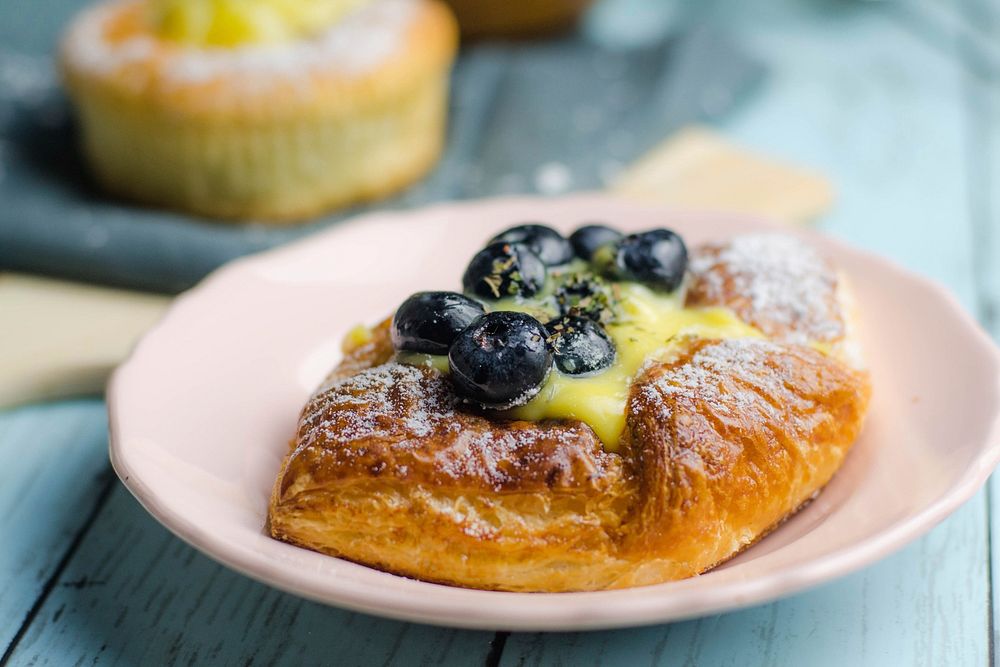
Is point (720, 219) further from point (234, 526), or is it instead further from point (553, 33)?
point (553, 33)

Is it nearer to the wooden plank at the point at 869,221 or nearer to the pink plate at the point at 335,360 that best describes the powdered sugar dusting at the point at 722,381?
the pink plate at the point at 335,360

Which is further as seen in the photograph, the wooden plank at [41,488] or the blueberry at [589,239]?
the blueberry at [589,239]

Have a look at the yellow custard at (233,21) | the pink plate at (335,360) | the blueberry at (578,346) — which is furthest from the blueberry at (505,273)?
the yellow custard at (233,21)

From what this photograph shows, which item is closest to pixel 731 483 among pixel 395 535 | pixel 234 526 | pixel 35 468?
pixel 395 535

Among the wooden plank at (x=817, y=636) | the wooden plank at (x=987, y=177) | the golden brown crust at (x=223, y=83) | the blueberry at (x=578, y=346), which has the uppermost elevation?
the blueberry at (x=578, y=346)

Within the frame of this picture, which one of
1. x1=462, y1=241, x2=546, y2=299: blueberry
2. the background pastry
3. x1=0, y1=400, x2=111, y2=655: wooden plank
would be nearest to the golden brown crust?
the background pastry

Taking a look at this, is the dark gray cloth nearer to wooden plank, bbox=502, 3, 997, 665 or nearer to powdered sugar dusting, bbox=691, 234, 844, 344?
wooden plank, bbox=502, 3, 997, 665

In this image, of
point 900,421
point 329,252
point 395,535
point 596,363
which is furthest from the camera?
point 329,252
